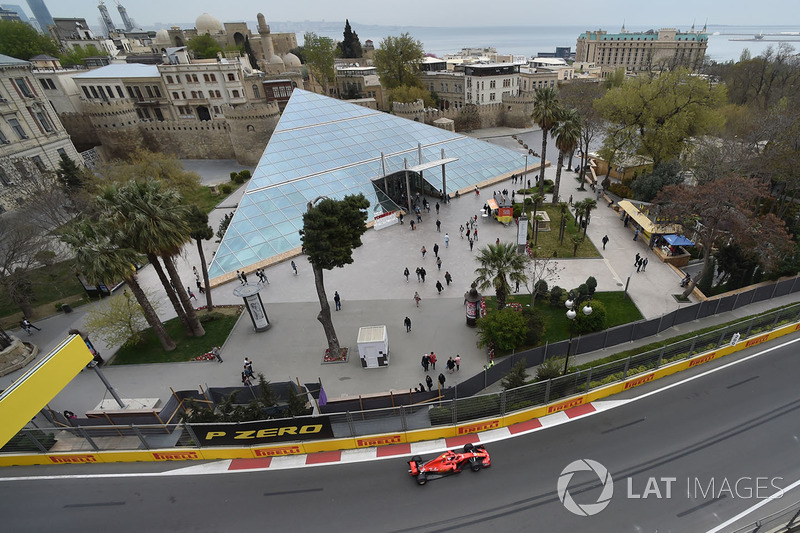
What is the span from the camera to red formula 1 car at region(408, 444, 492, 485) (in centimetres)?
1273

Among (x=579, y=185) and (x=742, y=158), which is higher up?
(x=742, y=158)

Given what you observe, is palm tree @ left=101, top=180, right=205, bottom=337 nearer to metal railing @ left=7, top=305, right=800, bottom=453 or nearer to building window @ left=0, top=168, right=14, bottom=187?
metal railing @ left=7, top=305, right=800, bottom=453

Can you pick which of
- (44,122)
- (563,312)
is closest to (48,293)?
(44,122)

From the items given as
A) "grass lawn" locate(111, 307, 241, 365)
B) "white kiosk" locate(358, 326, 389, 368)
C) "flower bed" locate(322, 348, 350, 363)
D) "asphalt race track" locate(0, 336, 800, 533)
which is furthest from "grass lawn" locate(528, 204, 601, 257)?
"grass lawn" locate(111, 307, 241, 365)

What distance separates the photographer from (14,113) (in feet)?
124

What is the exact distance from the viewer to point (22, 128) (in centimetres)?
3866

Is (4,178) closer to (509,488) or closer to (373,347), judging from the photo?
(373,347)

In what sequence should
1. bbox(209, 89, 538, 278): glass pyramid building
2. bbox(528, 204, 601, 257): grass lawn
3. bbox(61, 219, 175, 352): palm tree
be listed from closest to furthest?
bbox(61, 219, 175, 352): palm tree < bbox(528, 204, 601, 257): grass lawn < bbox(209, 89, 538, 278): glass pyramid building

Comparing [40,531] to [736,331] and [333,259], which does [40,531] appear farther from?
[736,331]

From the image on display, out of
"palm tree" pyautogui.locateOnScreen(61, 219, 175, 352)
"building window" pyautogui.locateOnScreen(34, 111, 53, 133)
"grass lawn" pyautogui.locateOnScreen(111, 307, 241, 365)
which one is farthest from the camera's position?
"building window" pyautogui.locateOnScreen(34, 111, 53, 133)

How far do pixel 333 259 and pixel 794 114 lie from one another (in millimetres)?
37638

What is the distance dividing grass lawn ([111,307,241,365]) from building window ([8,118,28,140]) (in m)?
33.3

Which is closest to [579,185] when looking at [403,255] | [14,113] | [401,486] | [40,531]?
[403,255]

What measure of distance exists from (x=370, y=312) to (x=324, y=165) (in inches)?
751
